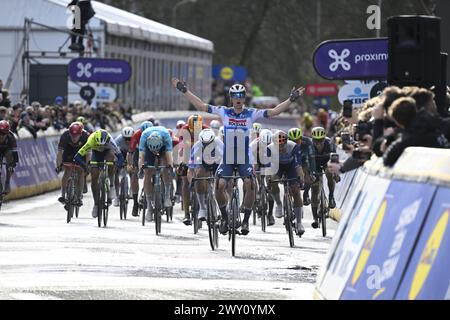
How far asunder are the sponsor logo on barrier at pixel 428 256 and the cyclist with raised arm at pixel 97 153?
14937 millimetres

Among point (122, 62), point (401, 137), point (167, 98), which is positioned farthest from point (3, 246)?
point (167, 98)

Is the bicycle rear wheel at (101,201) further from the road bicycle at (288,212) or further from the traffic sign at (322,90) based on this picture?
the traffic sign at (322,90)

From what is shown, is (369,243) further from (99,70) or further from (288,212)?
(99,70)

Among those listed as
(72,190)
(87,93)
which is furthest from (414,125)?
(87,93)

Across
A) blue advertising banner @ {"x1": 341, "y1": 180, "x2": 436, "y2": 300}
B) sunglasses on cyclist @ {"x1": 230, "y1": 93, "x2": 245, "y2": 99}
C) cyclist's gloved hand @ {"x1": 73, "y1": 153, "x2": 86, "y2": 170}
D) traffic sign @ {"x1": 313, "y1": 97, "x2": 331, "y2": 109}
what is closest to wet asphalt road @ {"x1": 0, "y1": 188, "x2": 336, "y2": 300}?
cyclist's gloved hand @ {"x1": 73, "y1": 153, "x2": 86, "y2": 170}

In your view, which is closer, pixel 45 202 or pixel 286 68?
pixel 45 202

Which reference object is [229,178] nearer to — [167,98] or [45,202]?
[45,202]

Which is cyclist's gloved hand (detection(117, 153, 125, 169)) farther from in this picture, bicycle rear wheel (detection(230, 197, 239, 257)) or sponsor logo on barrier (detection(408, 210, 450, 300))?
sponsor logo on barrier (detection(408, 210, 450, 300))

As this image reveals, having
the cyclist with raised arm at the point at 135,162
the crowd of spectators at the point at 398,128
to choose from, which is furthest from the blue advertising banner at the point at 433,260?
the cyclist with raised arm at the point at 135,162

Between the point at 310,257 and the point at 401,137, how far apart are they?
756cm

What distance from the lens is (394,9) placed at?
39.1 m

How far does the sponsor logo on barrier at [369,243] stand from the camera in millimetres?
9852
